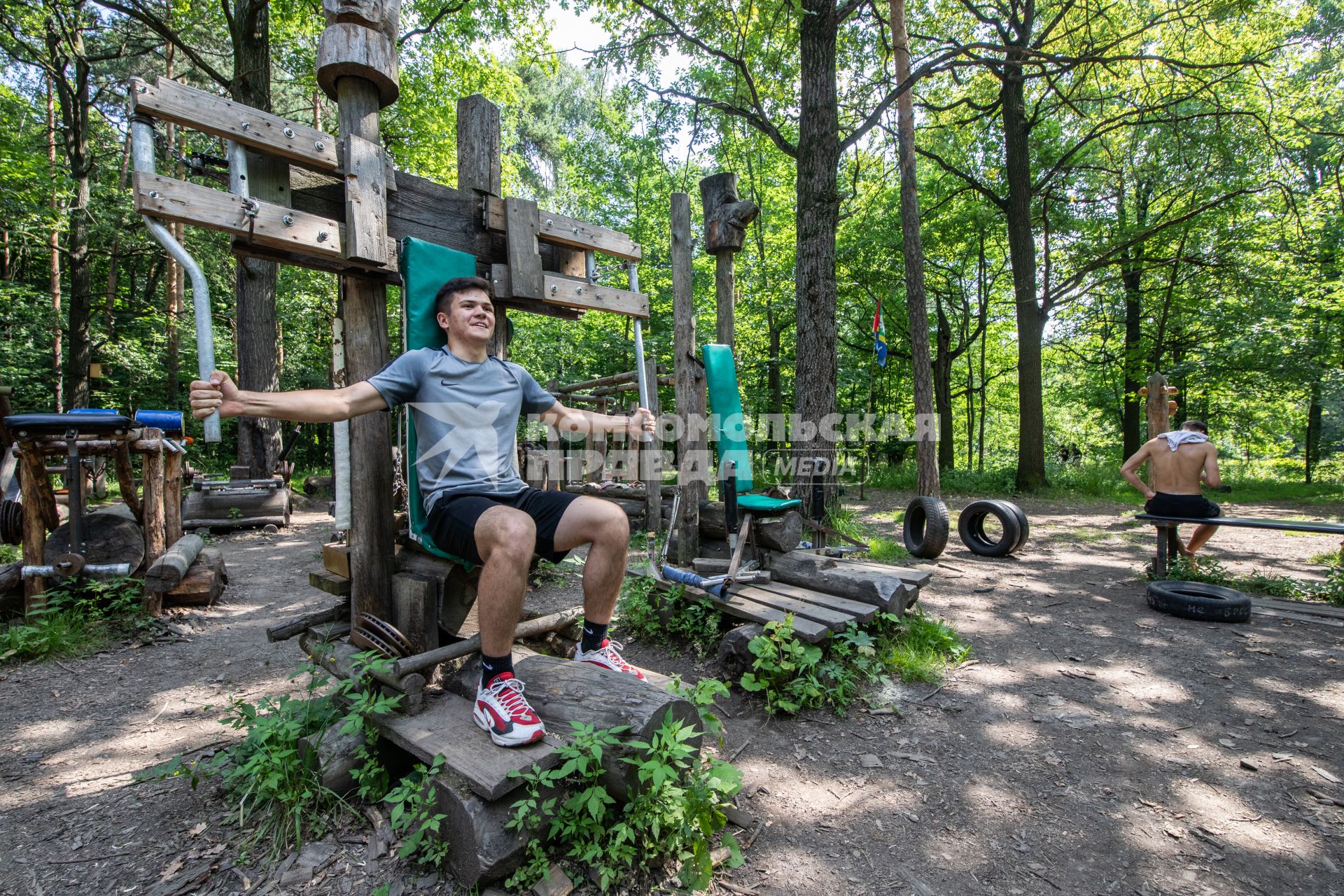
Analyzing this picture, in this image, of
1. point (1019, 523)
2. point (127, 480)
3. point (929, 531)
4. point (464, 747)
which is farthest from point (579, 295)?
point (1019, 523)

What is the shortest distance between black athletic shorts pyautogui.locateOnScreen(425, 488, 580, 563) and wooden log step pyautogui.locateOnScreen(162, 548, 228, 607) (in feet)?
12.4

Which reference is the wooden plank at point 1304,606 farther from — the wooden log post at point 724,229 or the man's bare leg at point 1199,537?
the wooden log post at point 724,229

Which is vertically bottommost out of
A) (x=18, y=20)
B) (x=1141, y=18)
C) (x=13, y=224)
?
(x=13, y=224)

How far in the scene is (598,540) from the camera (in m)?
2.43

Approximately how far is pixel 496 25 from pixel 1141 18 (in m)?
11.1

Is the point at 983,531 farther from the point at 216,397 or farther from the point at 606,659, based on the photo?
the point at 216,397

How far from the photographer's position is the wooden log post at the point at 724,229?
236 inches

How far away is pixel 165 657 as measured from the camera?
4.05 m

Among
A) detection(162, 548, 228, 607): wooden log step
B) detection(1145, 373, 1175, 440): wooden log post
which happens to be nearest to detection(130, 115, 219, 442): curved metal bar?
detection(162, 548, 228, 607): wooden log step

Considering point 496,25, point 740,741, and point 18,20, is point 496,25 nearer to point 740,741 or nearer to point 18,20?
point 18,20

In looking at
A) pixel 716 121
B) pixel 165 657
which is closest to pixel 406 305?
pixel 165 657

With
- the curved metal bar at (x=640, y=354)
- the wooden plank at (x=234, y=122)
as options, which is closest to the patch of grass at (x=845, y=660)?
the curved metal bar at (x=640, y=354)

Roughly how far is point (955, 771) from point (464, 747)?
83.6 inches

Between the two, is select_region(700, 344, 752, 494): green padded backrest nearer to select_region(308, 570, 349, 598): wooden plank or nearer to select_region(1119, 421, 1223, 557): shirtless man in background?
select_region(308, 570, 349, 598): wooden plank
